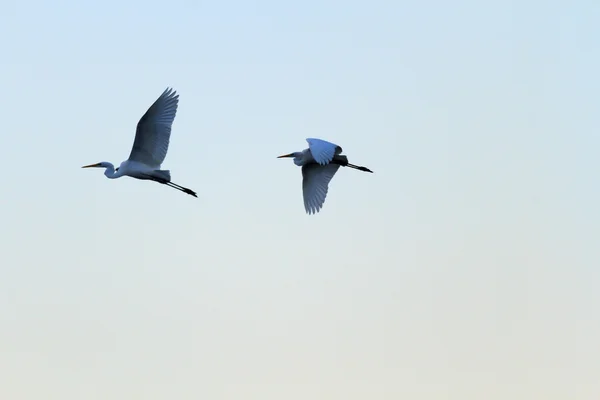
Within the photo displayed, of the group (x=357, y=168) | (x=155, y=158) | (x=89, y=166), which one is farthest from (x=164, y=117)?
(x=357, y=168)

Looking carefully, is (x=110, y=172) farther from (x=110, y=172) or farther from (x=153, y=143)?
(x=153, y=143)

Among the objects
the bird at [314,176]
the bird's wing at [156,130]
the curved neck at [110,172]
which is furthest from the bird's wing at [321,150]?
the curved neck at [110,172]

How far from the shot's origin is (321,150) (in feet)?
86.8

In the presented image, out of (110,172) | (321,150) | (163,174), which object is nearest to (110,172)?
(110,172)

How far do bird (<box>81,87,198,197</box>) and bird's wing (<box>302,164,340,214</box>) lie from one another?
341 centimetres

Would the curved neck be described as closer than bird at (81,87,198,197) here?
No

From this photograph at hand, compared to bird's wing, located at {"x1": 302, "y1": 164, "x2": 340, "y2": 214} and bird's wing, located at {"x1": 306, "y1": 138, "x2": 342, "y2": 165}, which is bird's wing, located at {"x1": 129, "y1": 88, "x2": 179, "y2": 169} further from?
bird's wing, located at {"x1": 302, "y1": 164, "x2": 340, "y2": 214}

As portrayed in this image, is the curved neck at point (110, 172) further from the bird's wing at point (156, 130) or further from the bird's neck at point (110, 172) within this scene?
the bird's wing at point (156, 130)

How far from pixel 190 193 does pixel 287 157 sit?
11.4 ft

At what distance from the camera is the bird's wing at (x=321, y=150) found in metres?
26.1

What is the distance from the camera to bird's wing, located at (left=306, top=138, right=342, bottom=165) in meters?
26.1

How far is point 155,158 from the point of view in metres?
26.8

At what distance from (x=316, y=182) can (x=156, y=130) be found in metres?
4.85

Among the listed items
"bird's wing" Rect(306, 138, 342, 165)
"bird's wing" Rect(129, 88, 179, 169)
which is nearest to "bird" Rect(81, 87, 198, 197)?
"bird's wing" Rect(129, 88, 179, 169)
